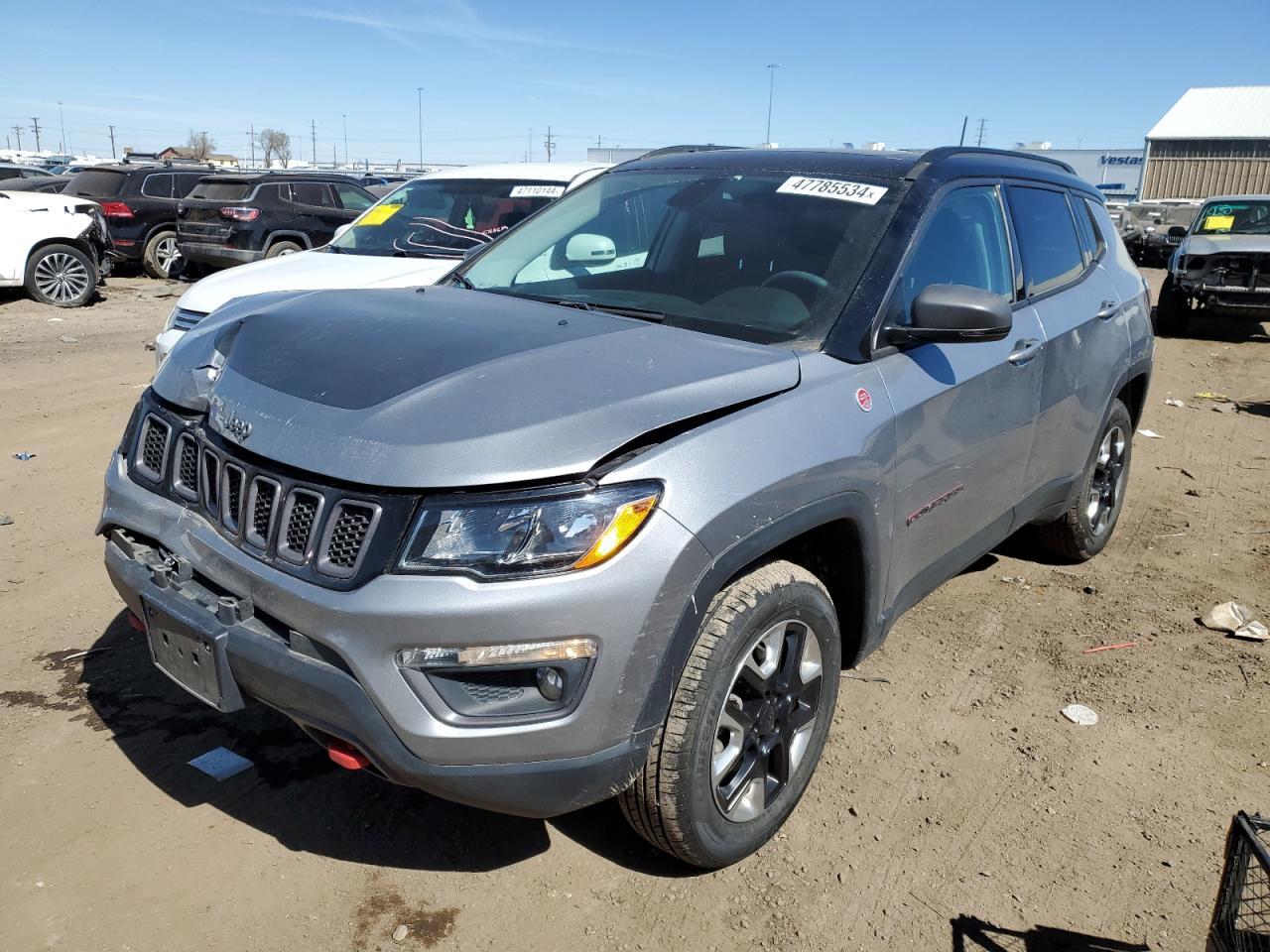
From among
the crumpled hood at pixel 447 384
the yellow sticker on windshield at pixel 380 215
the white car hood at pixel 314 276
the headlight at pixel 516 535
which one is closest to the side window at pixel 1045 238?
the crumpled hood at pixel 447 384

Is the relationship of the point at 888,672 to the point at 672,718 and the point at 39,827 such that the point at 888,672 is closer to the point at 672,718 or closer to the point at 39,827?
the point at 672,718

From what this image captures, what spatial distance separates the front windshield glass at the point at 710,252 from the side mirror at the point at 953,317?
213mm

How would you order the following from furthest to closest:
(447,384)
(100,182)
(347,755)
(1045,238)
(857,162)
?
(100,182) → (1045,238) → (857,162) → (447,384) → (347,755)

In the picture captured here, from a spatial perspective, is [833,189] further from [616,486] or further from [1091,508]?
[1091,508]

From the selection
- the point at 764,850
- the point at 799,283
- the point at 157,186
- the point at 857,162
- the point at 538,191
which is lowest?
the point at 764,850

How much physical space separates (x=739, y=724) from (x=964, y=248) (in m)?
1.88

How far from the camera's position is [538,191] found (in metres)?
7.79

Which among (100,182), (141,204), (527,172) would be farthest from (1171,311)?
(100,182)

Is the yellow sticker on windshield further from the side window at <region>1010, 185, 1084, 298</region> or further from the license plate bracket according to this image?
the license plate bracket

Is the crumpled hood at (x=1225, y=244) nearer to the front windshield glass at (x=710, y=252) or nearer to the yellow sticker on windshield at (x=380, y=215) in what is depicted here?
the yellow sticker on windshield at (x=380, y=215)

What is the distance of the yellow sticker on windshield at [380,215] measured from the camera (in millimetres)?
8227

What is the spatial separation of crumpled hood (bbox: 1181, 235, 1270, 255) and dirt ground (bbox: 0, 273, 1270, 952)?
975 cm

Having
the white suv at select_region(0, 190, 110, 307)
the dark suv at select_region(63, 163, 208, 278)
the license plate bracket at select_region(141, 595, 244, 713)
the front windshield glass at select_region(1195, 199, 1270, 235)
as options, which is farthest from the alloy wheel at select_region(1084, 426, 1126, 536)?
the dark suv at select_region(63, 163, 208, 278)

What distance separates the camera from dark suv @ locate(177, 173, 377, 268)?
13.6 metres
